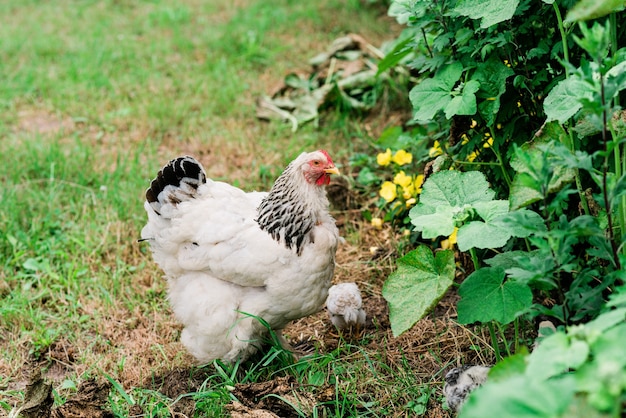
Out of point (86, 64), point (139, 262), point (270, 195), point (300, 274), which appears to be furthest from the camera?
point (86, 64)

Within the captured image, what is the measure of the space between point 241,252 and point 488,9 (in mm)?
1511

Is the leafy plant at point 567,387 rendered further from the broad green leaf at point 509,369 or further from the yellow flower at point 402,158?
the yellow flower at point 402,158

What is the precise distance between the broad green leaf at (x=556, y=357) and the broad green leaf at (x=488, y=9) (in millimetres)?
1317

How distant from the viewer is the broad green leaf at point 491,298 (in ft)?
7.68

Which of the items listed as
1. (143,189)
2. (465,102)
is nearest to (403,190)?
(465,102)

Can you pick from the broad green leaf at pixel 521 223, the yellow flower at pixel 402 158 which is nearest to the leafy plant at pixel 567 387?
the broad green leaf at pixel 521 223

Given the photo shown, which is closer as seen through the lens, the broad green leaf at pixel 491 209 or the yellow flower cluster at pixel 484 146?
the broad green leaf at pixel 491 209

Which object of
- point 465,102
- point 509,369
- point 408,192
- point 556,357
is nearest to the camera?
point 556,357

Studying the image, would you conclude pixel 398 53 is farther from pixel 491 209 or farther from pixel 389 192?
pixel 491 209

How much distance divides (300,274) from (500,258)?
36.5 inches

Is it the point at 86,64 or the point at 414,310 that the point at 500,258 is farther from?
the point at 86,64

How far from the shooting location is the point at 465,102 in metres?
2.78

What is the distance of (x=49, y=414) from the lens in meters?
2.79

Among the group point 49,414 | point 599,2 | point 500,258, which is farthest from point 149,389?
point 599,2
